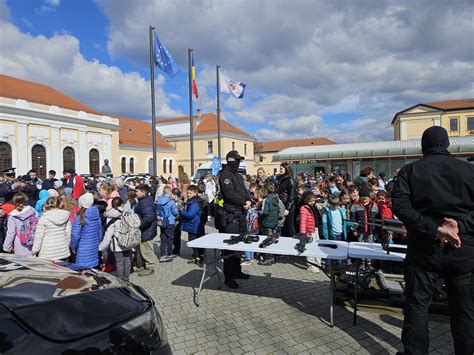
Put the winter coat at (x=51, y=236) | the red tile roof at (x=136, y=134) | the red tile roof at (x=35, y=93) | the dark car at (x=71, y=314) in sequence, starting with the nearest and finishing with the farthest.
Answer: the dark car at (x=71, y=314), the winter coat at (x=51, y=236), the red tile roof at (x=35, y=93), the red tile roof at (x=136, y=134)

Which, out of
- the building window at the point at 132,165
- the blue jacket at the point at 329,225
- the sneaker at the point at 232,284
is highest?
the building window at the point at 132,165

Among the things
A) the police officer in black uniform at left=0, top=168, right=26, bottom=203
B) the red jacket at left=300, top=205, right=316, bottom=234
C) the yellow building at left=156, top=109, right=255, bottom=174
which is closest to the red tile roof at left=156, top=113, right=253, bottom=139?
the yellow building at left=156, top=109, right=255, bottom=174

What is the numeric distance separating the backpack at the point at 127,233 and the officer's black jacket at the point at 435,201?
159 inches

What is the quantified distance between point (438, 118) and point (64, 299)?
66845mm

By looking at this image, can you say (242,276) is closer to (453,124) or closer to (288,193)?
(288,193)

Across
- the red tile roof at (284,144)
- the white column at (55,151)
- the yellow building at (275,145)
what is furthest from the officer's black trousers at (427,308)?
the red tile roof at (284,144)

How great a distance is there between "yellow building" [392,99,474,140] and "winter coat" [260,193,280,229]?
58486 millimetres

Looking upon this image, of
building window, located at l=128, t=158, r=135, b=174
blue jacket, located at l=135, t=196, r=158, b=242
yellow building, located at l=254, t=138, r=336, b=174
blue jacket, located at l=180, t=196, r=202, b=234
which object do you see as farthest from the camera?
yellow building, located at l=254, t=138, r=336, b=174

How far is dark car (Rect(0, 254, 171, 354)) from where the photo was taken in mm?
1433

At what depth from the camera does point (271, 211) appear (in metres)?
6.45

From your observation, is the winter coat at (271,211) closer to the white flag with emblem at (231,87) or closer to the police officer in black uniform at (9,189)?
the police officer in black uniform at (9,189)

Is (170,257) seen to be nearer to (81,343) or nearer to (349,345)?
(349,345)

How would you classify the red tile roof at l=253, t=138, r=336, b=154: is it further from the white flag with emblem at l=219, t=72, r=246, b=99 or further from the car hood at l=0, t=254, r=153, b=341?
the car hood at l=0, t=254, r=153, b=341

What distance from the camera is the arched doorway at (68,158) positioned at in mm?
35875
